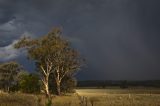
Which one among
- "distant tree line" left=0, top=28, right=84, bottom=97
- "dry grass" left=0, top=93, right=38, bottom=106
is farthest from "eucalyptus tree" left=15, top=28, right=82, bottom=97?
"dry grass" left=0, top=93, right=38, bottom=106

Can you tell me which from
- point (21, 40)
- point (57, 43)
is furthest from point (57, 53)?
point (21, 40)

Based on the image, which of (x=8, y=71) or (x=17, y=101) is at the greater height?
(x=8, y=71)

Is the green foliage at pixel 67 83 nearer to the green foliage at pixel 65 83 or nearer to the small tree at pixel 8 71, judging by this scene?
the green foliage at pixel 65 83

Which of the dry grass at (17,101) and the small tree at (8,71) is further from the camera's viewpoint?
the small tree at (8,71)

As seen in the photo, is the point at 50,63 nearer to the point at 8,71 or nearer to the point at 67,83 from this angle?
the point at 67,83

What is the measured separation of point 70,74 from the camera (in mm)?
101438

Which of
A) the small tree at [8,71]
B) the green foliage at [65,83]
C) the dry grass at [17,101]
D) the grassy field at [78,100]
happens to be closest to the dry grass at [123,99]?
the grassy field at [78,100]

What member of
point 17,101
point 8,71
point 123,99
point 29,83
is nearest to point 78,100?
point 123,99

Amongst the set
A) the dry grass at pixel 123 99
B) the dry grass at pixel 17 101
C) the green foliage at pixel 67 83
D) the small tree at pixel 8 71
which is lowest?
the dry grass at pixel 123 99

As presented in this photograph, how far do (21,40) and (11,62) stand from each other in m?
43.5

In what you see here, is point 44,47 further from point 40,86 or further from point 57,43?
point 40,86

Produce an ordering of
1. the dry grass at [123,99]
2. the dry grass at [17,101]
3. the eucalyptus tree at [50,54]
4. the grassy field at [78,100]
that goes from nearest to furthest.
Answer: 1. the dry grass at [17,101]
2. the grassy field at [78,100]
3. the dry grass at [123,99]
4. the eucalyptus tree at [50,54]

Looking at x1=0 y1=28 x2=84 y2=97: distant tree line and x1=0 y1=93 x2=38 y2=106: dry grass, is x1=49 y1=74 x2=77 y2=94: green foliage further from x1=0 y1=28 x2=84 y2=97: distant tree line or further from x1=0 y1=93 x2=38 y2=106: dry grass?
x1=0 y1=93 x2=38 y2=106: dry grass

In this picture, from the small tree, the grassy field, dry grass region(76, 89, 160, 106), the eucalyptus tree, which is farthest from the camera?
the small tree
